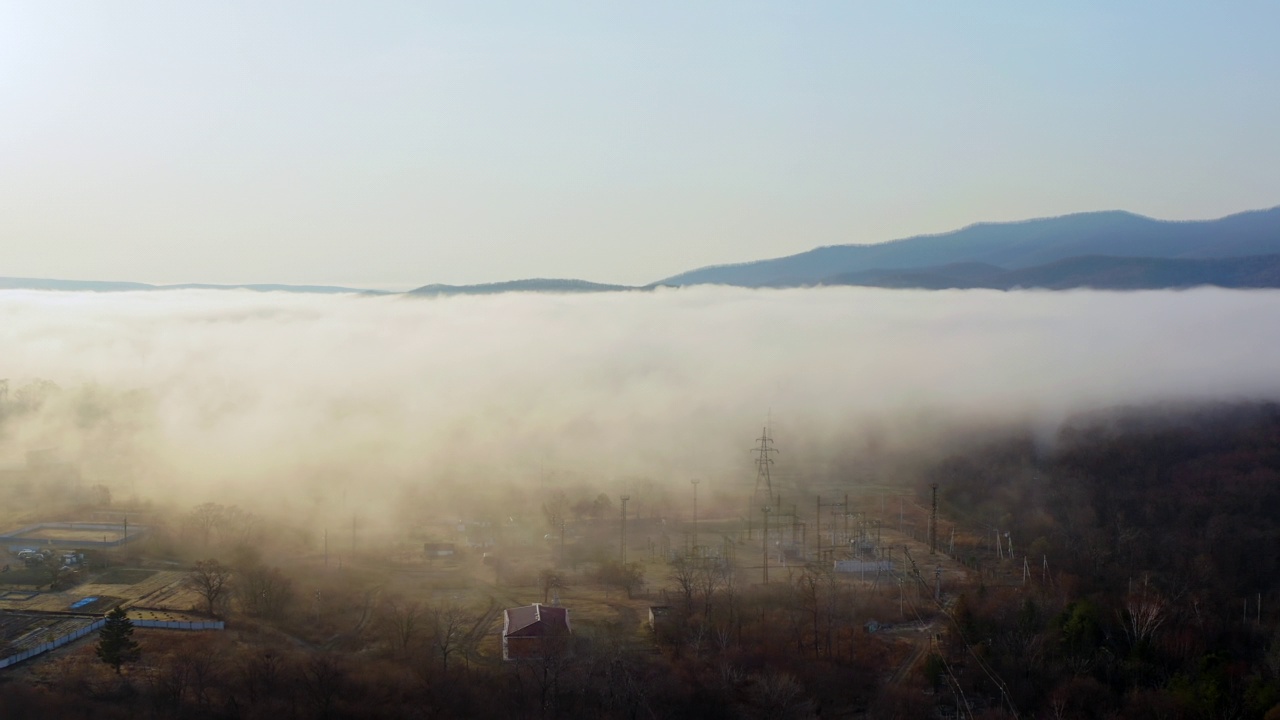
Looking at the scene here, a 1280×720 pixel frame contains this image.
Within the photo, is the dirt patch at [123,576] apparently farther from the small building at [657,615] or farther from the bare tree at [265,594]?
the small building at [657,615]

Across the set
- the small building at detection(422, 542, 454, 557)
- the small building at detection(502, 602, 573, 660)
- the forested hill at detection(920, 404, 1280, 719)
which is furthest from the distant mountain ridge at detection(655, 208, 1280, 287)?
the small building at detection(502, 602, 573, 660)

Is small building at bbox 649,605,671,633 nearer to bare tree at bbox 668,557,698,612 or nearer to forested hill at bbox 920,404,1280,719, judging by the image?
bare tree at bbox 668,557,698,612

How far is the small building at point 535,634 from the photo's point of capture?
10.9 meters

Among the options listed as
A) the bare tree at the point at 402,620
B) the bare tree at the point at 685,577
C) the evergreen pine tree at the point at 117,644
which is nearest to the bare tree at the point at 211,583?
the evergreen pine tree at the point at 117,644

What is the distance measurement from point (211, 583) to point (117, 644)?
2.62 m

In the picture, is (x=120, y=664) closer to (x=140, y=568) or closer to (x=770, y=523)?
(x=140, y=568)

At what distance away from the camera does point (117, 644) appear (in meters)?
10.2

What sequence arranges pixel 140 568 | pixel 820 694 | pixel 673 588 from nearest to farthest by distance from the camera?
pixel 820 694, pixel 673 588, pixel 140 568

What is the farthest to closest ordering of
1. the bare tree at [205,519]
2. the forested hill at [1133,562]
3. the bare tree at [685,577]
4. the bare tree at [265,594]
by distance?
the bare tree at [205,519], the bare tree at [685,577], the bare tree at [265,594], the forested hill at [1133,562]

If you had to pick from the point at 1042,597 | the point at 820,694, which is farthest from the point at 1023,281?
the point at 820,694

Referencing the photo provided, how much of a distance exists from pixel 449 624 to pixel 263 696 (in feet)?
8.95

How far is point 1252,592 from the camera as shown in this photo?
44.0 feet

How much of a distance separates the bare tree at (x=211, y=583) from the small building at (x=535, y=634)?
12.6 ft

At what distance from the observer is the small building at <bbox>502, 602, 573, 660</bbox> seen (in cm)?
1093
